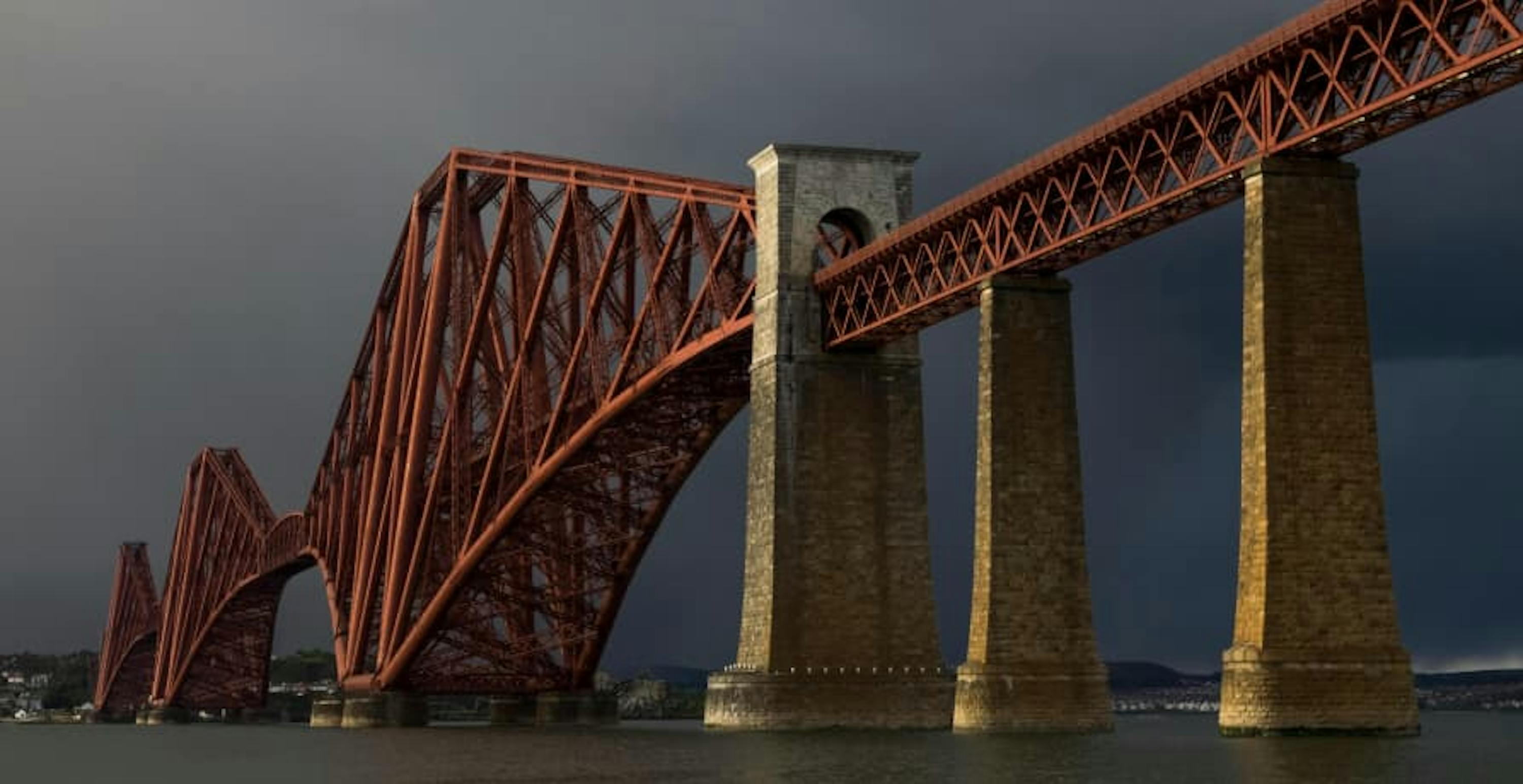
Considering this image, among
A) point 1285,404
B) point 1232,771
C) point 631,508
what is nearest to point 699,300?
point 631,508

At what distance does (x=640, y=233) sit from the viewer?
84938 millimetres

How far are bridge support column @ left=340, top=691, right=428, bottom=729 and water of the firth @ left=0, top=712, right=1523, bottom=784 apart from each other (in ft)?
16.8

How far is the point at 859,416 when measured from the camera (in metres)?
71.3

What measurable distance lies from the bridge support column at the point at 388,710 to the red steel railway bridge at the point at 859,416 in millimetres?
212

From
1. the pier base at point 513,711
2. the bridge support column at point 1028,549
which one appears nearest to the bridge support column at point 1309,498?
the bridge support column at point 1028,549

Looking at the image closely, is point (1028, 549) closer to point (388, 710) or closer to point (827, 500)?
point (827, 500)

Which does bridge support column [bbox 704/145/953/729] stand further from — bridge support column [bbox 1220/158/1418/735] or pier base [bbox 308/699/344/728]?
pier base [bbox 308/699/344/728]

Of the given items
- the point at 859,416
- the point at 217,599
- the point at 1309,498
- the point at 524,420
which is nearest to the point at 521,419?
the point at 524,420

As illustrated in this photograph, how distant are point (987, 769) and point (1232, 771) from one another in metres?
6.12

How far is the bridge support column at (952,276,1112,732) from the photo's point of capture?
191 feet

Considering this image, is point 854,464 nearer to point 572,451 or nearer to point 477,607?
point 572,451

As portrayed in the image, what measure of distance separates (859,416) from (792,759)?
67.0ft

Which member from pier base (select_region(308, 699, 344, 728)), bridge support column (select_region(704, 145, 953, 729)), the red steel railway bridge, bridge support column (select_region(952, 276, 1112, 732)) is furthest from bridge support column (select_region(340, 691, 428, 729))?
bridge support column (select_region(952, 276, 1112, 732))

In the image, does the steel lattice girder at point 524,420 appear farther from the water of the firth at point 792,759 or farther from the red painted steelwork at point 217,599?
the red painted steelwork at point 217,599
